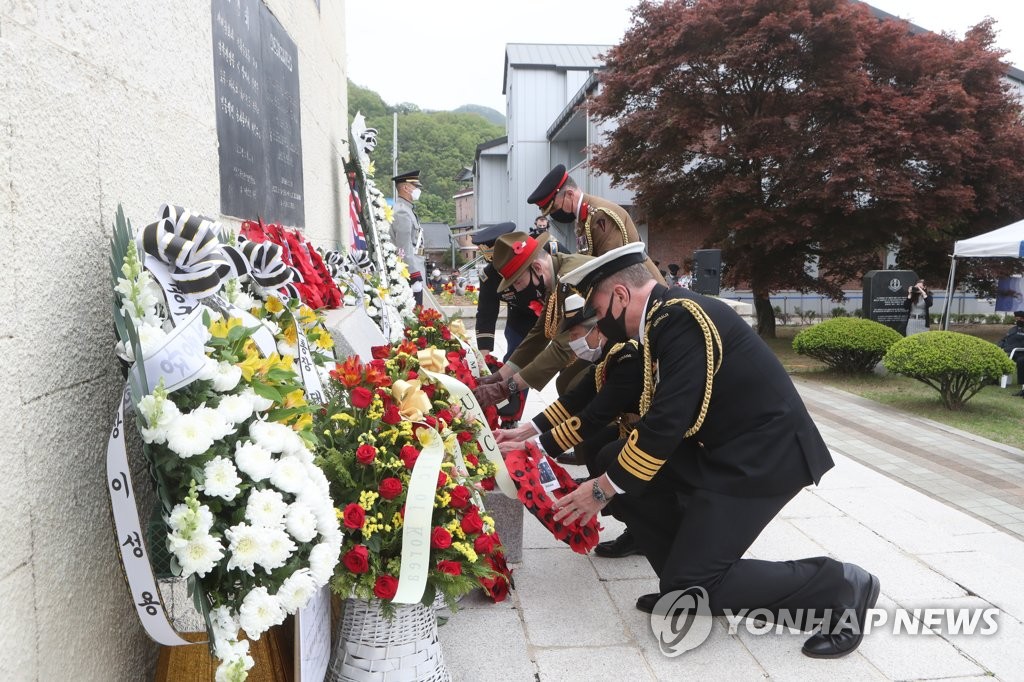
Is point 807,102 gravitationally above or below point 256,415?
above

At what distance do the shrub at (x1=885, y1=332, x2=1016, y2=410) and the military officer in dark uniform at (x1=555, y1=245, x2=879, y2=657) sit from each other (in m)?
6.66

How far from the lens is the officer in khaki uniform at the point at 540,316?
4.29 meters

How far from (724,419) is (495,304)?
3330 millimetres

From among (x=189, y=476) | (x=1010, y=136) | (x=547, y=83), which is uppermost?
(x=547, y=83)

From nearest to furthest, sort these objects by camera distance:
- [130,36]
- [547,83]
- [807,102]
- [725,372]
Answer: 1. [130,36]
2. [725,372]
3. [807,102]
4. [547,83]

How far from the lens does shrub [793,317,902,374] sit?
10.8 meters

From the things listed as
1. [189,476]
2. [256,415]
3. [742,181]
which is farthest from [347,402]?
[742,181]

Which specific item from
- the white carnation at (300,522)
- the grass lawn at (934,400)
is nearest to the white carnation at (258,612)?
the white carnation at (300,522)

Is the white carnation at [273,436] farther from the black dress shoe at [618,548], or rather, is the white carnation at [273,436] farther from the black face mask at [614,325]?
the black dress shoe at [618,548]

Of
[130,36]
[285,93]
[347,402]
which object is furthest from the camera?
[285,93]

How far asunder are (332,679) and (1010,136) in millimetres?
18697

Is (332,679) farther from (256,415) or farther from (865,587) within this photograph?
(865,587)

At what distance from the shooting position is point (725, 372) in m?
2.89

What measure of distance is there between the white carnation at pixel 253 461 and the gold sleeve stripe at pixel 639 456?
1.55 m
